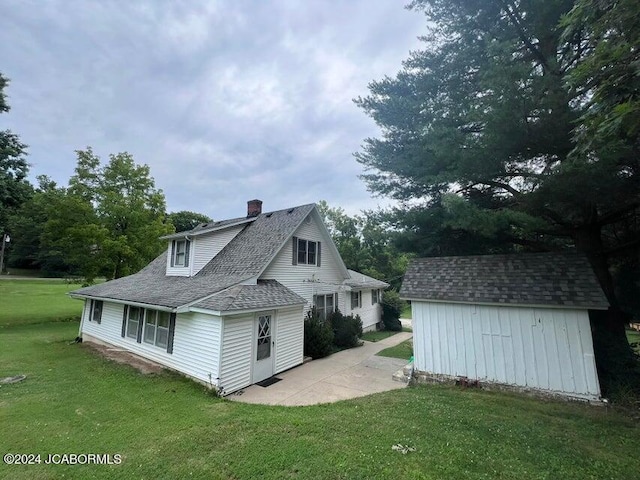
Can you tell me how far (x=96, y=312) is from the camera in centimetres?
1359

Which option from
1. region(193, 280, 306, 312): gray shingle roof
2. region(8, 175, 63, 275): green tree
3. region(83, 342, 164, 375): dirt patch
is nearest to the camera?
region(193, 280, 306, 312): gray shingle roof

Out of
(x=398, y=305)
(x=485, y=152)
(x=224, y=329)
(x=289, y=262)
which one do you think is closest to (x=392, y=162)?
(x=485, y=152)

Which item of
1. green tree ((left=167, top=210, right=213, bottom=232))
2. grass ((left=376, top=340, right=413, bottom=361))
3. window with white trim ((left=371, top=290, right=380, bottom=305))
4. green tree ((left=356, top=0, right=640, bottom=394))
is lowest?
grass ((left=376, top=340, right=413, bottom=361))

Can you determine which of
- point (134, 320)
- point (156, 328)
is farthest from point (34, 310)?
point (156, 328)

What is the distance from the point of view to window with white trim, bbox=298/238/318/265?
1374 cm

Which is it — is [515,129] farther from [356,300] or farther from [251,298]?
[356,300]

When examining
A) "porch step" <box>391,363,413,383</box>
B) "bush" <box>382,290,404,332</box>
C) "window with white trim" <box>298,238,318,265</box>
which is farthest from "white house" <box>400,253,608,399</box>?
"bush" <box>382,290,404,332</box>

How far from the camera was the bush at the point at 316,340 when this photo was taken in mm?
11742

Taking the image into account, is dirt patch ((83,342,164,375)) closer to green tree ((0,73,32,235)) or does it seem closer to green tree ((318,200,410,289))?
green tree ((0,73,32,235))

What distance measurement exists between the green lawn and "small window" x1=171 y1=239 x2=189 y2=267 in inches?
245

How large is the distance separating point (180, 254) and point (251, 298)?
6.59 m

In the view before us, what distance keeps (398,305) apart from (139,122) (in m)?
21.8

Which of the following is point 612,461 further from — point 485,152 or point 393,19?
point 393,19

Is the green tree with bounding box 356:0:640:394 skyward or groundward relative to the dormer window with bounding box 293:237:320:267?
skyward
